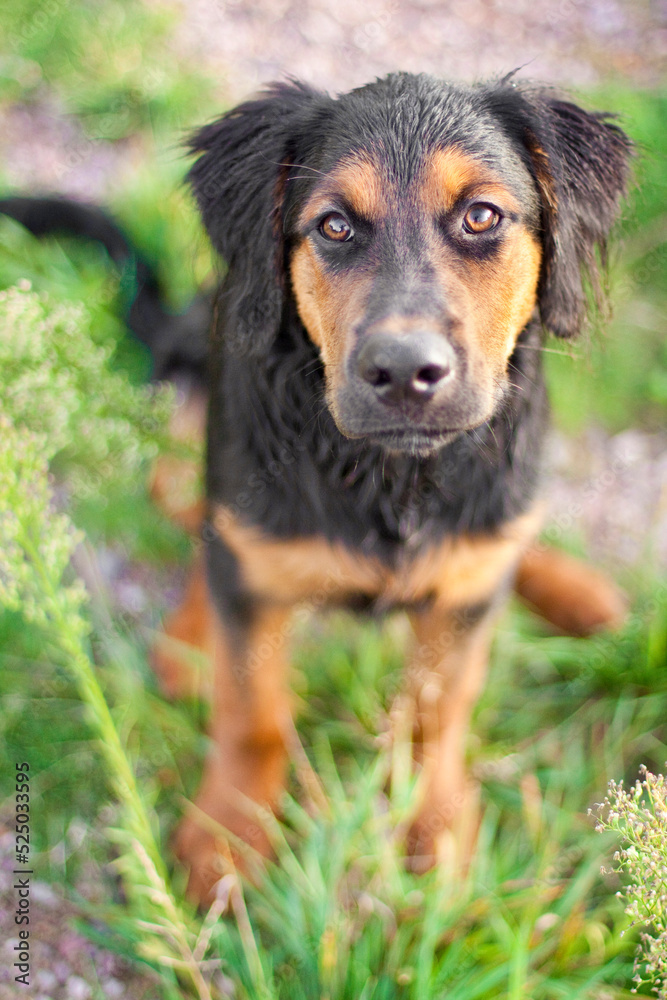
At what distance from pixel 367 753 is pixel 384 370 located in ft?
5.70

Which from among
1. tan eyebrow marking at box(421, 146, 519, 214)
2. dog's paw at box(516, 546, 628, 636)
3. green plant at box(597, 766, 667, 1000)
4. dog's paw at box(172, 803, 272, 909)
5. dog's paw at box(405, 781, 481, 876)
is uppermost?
tan eyebrow marking at box(421, 146, 519, 214)

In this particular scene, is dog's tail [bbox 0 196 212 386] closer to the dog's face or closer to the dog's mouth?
the dog's face

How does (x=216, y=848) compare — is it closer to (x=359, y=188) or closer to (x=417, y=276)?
(x=417, y=276)

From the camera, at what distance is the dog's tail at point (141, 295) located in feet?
10.5

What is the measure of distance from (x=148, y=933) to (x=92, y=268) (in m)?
2.89

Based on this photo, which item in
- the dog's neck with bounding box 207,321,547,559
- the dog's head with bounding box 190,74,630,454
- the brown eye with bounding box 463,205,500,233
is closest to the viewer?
the dog's head with bounding box 190,74,630,454

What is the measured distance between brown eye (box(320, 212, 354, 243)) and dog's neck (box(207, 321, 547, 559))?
1.07 ft

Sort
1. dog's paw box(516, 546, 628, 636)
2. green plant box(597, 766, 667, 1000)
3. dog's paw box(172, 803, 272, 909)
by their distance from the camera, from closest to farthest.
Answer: green plant box(597, 766, 667, 1000), dog's paw box(172, 803, 272, 909), dog's paw box(516, 546, 628, 636)

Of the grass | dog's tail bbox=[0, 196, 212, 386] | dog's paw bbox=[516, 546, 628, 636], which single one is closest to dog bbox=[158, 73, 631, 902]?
the grass

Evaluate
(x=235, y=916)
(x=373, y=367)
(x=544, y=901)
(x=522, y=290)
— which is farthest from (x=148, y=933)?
(x=522, y=290)

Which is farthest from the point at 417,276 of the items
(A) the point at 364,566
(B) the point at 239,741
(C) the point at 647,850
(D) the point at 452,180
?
(B) the point at 239,741

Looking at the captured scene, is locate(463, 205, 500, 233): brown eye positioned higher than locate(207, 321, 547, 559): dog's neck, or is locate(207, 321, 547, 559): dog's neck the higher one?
locate(463, 205, 500, 233): brown eye

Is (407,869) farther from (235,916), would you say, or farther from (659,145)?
(659,145)

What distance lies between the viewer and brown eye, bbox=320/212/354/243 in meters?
1.86
